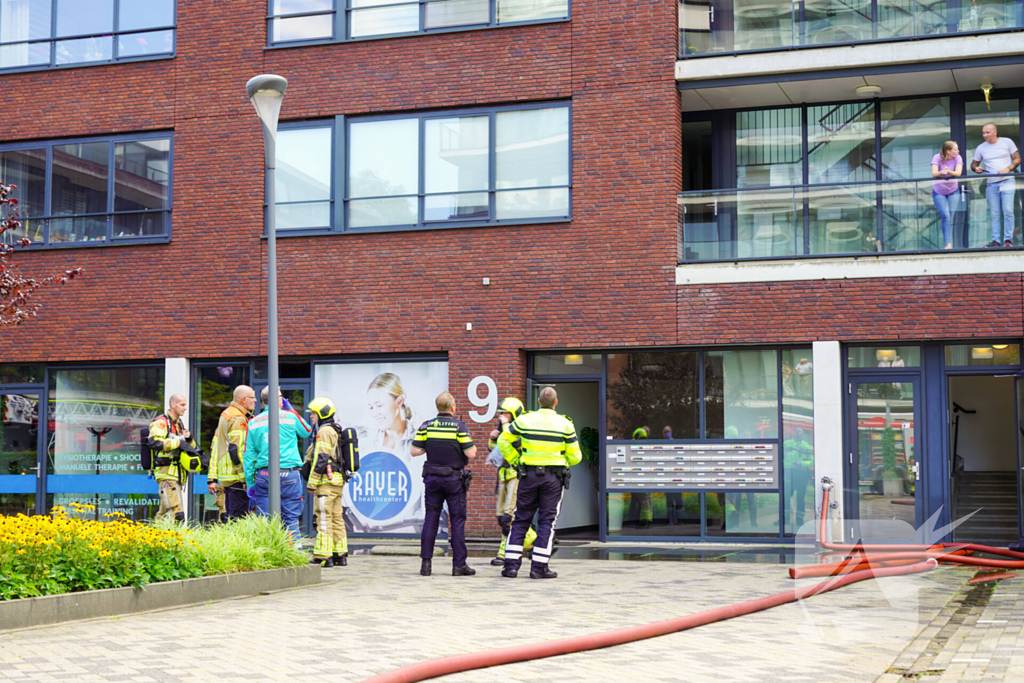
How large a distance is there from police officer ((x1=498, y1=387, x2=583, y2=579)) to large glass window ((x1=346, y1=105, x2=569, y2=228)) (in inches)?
222

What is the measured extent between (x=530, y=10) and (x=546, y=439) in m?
8.13

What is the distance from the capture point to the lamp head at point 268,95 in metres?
12.0

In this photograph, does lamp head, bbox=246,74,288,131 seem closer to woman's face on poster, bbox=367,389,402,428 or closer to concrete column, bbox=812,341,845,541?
woman's face on poster, bbox=367,389,402,428

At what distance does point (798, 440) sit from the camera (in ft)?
52.7

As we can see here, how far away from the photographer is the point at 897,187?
15.7 meters

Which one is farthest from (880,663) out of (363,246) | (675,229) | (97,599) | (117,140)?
(117,140)

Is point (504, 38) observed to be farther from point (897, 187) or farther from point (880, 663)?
point (880, 663)

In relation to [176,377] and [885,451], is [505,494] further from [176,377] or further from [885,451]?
[176,377]

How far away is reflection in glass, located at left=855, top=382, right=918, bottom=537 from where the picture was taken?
15.6 meters

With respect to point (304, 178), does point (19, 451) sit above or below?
below

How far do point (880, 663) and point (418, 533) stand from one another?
10355mm

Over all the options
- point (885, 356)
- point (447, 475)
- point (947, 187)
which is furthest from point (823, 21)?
point (447, 475)

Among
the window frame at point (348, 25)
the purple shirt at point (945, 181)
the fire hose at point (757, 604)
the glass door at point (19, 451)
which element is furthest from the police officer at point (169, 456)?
the purple shirt at point (945, 181)

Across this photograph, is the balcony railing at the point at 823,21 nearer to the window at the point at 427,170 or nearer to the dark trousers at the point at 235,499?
the window at the point at 427,170
